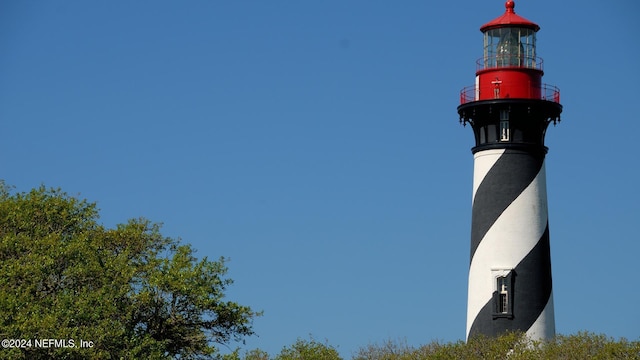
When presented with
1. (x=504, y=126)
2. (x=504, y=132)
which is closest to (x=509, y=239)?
(x=504, y=132)

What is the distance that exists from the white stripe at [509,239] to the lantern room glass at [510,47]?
4545 millimetres

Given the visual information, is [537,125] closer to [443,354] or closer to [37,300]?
[443,354]

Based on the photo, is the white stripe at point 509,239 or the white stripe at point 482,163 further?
the white stripe at point 482,163

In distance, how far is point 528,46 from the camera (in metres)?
53.2

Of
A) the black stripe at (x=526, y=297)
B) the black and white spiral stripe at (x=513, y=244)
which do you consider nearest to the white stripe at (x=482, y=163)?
the black and white spiral stripe at (x=513, y=244)

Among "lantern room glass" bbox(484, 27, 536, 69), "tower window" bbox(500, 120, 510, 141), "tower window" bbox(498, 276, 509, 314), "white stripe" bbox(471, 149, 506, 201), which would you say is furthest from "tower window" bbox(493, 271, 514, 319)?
"lantern room glass" bbox(484, 27, 536, 69)

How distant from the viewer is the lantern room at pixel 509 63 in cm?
5222

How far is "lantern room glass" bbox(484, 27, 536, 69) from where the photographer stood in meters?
52.8

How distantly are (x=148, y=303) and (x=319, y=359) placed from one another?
738 cm

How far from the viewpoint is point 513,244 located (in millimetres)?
50656

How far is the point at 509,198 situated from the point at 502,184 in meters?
0.57

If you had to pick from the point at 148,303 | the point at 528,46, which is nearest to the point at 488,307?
the point at 528,46

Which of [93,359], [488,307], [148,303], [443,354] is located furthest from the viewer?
[488,307]

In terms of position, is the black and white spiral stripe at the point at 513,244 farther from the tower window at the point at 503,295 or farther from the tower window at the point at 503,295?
the tower window at the point at 503,295
